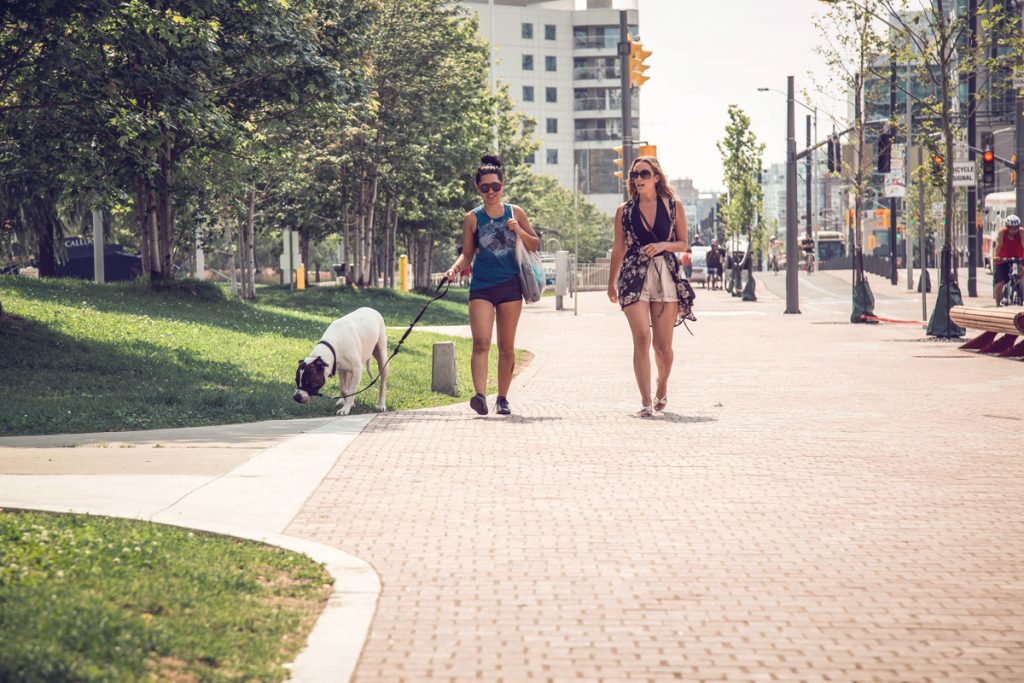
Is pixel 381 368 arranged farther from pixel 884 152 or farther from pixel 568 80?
pixel 568 80

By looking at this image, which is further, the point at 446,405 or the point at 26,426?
the point at 446,405

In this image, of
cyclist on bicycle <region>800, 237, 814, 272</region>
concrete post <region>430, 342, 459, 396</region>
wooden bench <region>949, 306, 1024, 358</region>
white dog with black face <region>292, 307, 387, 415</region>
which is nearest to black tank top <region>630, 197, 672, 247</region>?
white dog with black face <region>292, 307, 387, 415</region>

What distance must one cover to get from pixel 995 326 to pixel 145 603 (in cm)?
1639

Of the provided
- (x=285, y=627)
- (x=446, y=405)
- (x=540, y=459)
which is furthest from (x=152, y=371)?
(x=285, y=627)

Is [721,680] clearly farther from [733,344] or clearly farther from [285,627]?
[733,344]

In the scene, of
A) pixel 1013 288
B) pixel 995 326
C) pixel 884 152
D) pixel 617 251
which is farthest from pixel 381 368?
pixel 884 152

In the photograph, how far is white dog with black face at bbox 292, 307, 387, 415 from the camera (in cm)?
1229

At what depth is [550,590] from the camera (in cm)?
573

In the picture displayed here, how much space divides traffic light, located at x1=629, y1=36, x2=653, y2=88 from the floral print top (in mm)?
17765

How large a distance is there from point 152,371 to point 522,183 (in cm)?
4778

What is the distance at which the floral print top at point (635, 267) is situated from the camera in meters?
12.1

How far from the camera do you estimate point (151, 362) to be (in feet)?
51.7

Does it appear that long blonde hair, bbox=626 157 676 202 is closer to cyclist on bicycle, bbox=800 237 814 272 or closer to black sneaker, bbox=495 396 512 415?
black sneaker, bbox=495 396 512 415

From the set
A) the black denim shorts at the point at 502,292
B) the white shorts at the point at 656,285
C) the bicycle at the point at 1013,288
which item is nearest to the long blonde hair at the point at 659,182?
the white shorts at the point at 656,285
